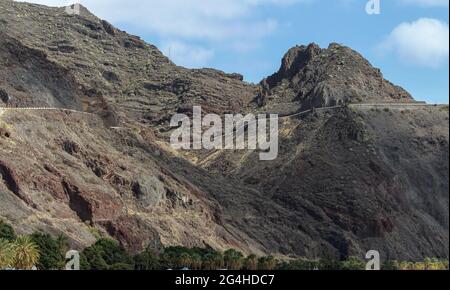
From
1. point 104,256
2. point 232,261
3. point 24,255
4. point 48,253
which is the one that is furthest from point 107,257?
point 24,255

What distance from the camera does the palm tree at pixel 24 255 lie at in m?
85.8

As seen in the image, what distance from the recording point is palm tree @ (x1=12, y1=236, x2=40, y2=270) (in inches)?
3376

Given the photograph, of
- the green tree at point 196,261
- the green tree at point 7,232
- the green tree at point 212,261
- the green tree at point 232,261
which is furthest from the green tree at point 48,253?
the green tree at point 232,261

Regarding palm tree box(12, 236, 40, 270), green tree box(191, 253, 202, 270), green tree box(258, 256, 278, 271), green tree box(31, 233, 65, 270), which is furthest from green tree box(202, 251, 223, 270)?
palm tree box(12, 236, 40, 270)

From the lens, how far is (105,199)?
138875 mm

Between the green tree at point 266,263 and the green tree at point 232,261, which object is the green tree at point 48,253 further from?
the green tree at point 266,263

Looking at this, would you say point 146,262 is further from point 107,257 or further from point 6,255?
point 6,255

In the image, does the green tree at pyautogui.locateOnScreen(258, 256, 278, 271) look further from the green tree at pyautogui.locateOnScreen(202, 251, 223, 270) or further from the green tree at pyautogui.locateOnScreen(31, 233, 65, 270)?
the green tree at pyautogui.locateOnScreen(31, 233, 65, 270)

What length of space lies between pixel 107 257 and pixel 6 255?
34787 millimetres

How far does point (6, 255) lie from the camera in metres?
78.9

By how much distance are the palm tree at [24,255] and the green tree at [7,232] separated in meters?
8.28
